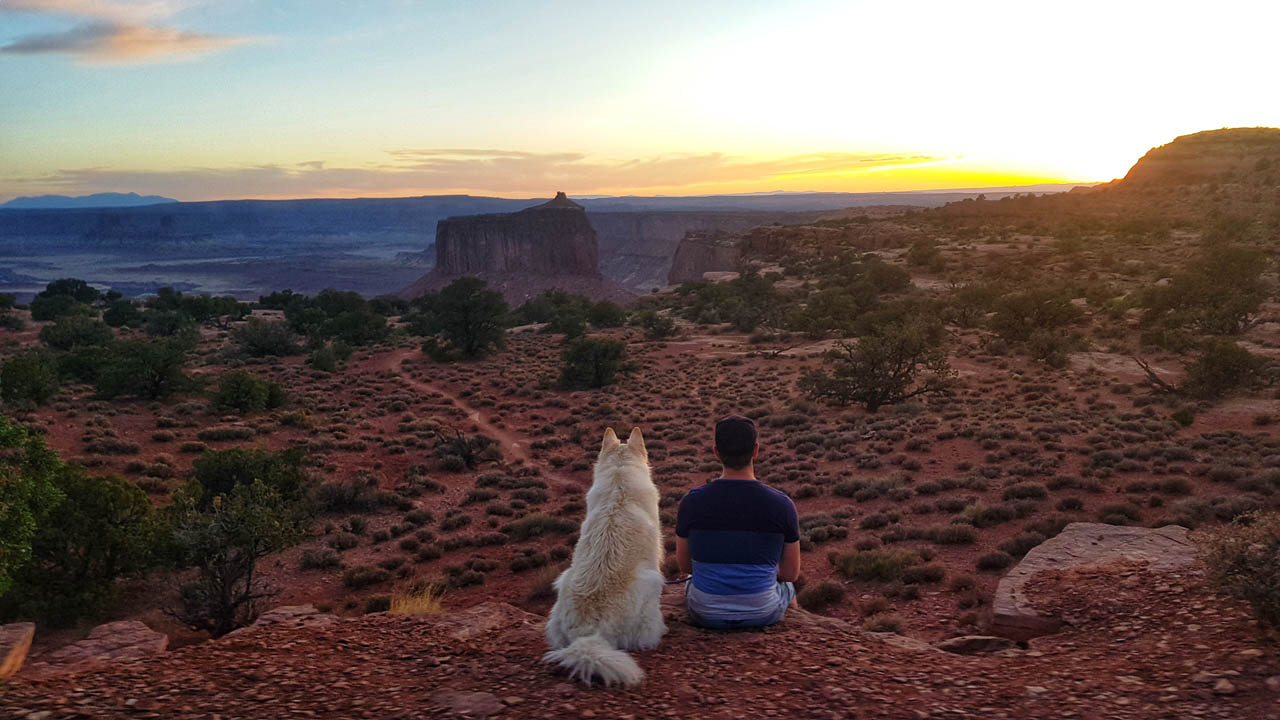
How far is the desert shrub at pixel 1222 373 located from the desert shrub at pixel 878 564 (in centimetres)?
1344

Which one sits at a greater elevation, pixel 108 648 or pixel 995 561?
pixel 108 648

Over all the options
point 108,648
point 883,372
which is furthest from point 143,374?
point 883,372

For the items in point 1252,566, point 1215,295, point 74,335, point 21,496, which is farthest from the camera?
point 74,335

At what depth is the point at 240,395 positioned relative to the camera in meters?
21.3

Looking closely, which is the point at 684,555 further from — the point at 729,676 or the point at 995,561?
the point at 995,561

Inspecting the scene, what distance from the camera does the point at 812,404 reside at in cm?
2069

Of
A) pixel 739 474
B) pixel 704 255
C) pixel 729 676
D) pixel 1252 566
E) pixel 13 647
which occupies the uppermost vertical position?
pixel 704 255

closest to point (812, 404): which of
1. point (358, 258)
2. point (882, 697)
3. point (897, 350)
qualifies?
point (897, 350)

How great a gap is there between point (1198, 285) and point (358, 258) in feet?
594

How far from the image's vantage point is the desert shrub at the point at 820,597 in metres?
8.12

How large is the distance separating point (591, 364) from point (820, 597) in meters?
19.7

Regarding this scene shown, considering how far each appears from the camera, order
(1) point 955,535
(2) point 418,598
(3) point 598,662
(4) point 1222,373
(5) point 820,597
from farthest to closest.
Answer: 1. (4) point 1222,373
2. (1) point 955,535
3. (5) point 820,597
4. (2) point 418,598
5. (3) point 598,662

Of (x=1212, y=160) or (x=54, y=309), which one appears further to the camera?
(x=1212, y=160)

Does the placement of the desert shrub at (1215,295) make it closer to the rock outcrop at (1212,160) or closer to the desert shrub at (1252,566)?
the desert shrub at (1252,566)
